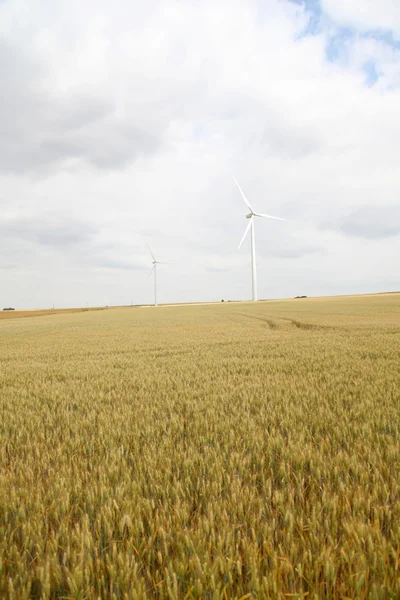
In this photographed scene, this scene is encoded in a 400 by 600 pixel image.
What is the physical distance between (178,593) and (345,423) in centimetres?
352

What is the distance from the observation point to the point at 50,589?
6.60 ft

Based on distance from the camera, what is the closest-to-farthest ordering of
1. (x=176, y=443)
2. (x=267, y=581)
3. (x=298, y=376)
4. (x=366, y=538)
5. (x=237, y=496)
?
(x=267, y=581) → (x=366, y=538) → (x=237, y=496) → (x=176, y=443) → (x=298, y=376)

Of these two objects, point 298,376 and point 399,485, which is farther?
point 298,376

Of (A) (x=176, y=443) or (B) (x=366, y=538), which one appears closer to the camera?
Answer: (B) (x=366, y=538)

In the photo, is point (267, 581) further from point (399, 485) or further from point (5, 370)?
point (5, 370)

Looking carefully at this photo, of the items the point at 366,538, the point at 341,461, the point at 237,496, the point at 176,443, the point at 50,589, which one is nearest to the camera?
the point at 50,589

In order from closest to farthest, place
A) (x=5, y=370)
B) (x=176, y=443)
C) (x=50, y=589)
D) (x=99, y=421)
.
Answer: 1. (x=50, y=589)
2. (x=176, y=443)
3. (x=99, y=421)
4. (x=5, y=370)

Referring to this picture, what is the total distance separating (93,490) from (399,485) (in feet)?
8.89

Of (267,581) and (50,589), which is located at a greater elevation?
(267,581)

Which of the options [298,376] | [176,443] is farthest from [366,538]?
[298,376]

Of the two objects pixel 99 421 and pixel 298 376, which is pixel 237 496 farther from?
pixel 298 376

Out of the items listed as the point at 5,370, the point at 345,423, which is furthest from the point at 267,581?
the point at 5,370

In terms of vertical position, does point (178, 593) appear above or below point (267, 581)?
below

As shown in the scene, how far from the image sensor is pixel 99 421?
5160mm
